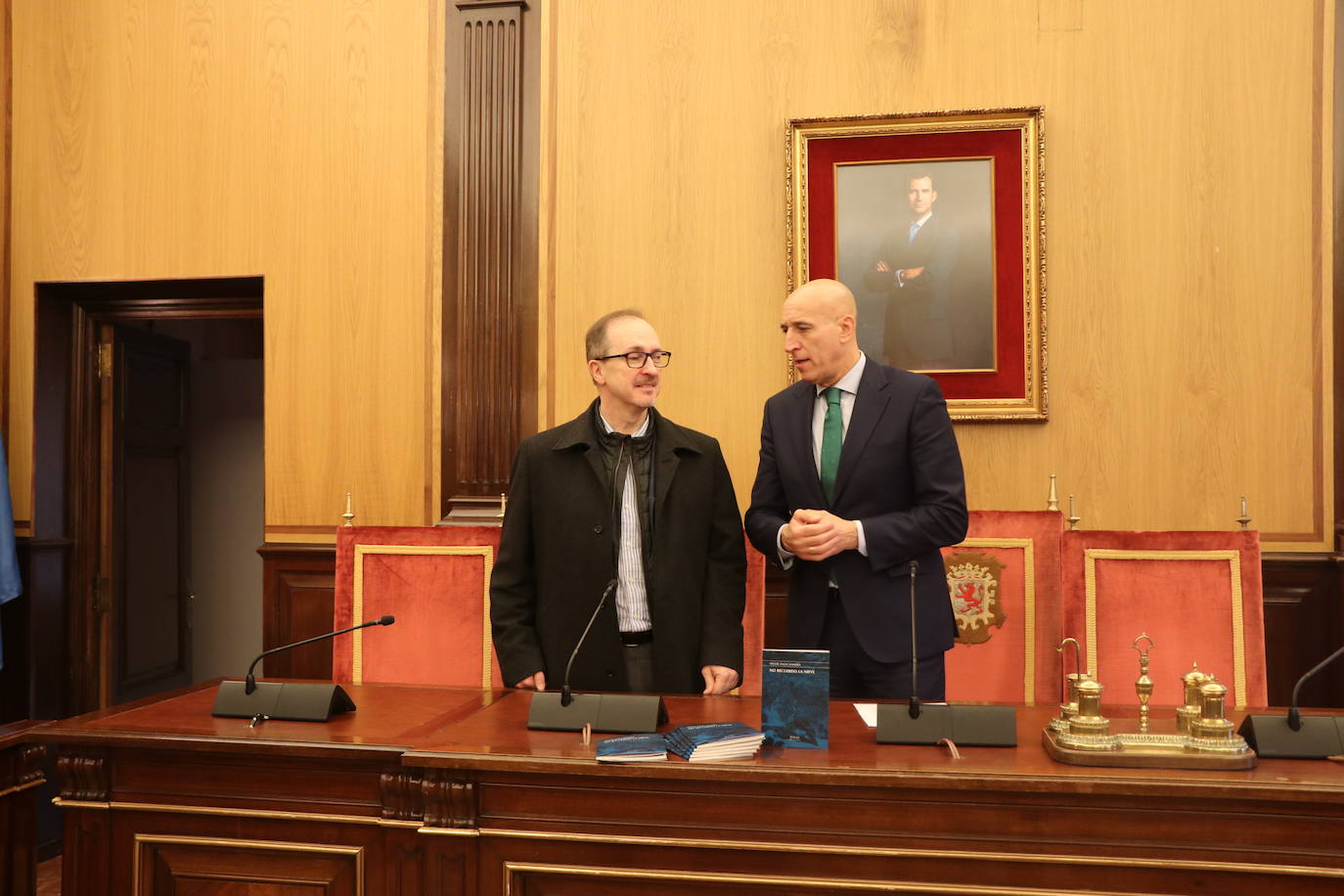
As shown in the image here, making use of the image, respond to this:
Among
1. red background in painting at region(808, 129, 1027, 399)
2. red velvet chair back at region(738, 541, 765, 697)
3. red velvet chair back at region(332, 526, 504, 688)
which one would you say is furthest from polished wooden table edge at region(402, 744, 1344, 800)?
red background in painting at region(808, 129, 1027, 399)

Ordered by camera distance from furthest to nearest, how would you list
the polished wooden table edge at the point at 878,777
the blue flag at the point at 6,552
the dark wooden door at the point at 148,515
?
the dark wooden door at the point at 148,515
the blue flag at the point at 6,552
the polished wooden table edge at the point at 878,777

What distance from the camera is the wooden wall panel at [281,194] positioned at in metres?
4.31

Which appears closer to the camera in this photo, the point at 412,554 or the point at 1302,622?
the point at 412,554

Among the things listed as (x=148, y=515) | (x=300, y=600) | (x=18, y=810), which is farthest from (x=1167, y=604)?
(x=148, y=515)

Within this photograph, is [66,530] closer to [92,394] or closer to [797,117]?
[92,394]

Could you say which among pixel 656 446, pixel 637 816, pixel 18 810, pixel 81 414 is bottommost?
pixel 18 810

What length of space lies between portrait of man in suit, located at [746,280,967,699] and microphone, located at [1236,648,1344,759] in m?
0.72

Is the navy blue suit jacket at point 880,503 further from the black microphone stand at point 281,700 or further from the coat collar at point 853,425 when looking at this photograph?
the black microphone stand at point 281,700

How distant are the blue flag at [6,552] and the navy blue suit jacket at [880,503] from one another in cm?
315

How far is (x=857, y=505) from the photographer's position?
8.41 feet

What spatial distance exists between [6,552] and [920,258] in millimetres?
3671

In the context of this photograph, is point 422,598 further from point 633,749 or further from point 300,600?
point 633,749

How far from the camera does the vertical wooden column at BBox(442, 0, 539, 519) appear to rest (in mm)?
4199

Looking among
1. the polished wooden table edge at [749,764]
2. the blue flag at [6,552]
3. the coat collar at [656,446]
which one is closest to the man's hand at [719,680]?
the polished wooden table edge at [749,764]
